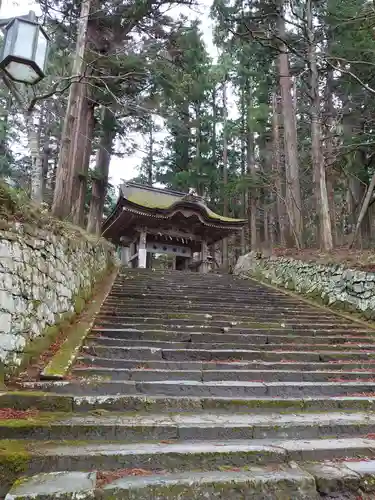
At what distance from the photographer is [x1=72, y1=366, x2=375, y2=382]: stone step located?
389 centimetres

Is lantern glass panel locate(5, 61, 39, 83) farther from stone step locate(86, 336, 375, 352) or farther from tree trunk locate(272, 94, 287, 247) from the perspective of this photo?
tree trunk locate(272, 94, 287, 247)

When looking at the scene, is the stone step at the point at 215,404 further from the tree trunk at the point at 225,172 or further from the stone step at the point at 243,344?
the tree trunk at the point at 225,172

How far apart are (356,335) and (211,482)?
4825 millimetres

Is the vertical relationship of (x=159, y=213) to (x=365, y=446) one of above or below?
above

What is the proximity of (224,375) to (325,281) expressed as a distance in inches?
205

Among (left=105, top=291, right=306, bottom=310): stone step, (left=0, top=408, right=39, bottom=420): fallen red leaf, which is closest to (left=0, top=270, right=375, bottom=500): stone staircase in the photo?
(left=0, top=408, right=39, bottom=420): fallen red leaf

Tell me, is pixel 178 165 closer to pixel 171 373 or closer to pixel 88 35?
pixel 88 35

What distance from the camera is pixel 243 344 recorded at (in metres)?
5.29

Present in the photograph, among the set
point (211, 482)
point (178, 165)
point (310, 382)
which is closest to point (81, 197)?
point (310, 382)

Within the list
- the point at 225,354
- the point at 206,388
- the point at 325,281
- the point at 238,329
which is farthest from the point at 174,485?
the point at 325,281

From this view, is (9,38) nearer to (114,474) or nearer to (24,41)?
(24,41)

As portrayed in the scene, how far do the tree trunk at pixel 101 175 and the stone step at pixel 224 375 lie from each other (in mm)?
9943

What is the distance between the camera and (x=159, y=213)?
14484 millimetres

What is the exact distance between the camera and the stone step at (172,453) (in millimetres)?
2428
